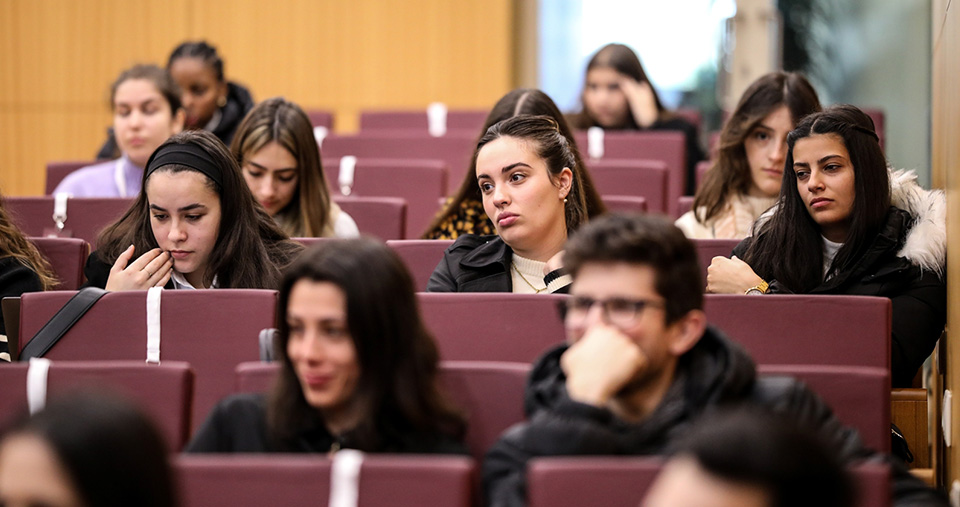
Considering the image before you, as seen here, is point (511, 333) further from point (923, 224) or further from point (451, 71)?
point (451, 71)

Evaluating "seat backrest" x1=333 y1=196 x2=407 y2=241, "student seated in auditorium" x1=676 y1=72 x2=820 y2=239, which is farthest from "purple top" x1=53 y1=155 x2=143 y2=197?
"student seated in auditorium" x1=676 y1=72 x2=820 y2=239

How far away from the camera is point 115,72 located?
21.6ft

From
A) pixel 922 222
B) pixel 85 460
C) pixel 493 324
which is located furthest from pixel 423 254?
pixel 85 460

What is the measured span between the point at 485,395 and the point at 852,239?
113cm

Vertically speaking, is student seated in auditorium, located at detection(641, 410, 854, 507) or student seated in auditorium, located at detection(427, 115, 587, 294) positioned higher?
student seated in auditorium, located at detection(427, 115, 587, 294)

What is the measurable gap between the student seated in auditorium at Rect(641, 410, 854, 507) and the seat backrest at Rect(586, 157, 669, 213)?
2585 millimetres

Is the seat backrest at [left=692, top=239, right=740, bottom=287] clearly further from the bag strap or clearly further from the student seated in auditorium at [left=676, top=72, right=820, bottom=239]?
the bag strap

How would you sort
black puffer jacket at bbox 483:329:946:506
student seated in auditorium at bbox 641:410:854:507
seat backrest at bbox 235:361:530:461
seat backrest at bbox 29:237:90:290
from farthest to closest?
seat backrest at bbox 29:237:90:290, seat backrest at bbox 235:361:530:461, black puffer jacket at bbox 483:329:946:506, student seated in auditorium at bbox 641:410:854:507

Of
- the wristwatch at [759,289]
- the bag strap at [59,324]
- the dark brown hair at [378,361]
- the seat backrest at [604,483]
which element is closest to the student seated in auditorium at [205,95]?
the bag strap at [59,324]

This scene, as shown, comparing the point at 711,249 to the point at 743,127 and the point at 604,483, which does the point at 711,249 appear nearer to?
the point at 743,127

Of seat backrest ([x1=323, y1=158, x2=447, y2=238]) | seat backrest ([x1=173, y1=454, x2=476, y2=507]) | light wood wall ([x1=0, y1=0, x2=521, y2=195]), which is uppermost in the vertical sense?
light wood wall ([x1=0, y1=0, x2=521, y2=195])

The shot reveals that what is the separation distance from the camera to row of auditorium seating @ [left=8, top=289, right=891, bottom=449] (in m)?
2.14

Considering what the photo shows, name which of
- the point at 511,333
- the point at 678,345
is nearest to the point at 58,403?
the point at 678,345

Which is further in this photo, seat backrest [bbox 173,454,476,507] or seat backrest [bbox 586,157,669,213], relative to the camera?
seat backrest [bbox 586,157,669,213]
